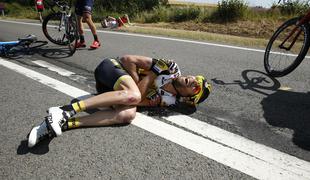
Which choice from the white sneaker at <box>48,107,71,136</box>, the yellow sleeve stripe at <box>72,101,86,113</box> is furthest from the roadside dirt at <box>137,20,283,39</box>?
the white sneaker at <box>48,107,71,136</box>

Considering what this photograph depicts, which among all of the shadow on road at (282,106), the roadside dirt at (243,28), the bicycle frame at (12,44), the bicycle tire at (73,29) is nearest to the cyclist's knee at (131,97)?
the shadow on road at (282,106)

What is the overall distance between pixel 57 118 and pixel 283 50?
4092mm

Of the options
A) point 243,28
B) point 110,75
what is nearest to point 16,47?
point 110,75

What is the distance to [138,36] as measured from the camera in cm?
981

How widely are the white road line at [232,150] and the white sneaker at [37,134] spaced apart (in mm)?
941

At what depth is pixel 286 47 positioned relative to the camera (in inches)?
213

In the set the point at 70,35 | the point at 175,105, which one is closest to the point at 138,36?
the point at 70,35

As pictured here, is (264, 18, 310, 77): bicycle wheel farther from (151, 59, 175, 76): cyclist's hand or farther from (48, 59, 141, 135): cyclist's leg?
(48, 59, 141, 135): cyclist's leg

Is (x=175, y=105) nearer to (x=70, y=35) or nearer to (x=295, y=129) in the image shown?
(x=295, y=129)

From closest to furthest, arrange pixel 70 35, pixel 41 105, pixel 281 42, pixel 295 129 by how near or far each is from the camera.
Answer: pixel 295 129
pixel 41 105
pixel 281 42
pixel 70 35

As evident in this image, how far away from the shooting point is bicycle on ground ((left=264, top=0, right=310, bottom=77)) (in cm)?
475

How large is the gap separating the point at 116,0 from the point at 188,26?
13458 millimetres

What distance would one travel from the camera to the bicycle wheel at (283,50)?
4.76 meters

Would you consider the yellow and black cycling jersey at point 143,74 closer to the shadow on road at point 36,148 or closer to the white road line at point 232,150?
the white road line at point 232,150
